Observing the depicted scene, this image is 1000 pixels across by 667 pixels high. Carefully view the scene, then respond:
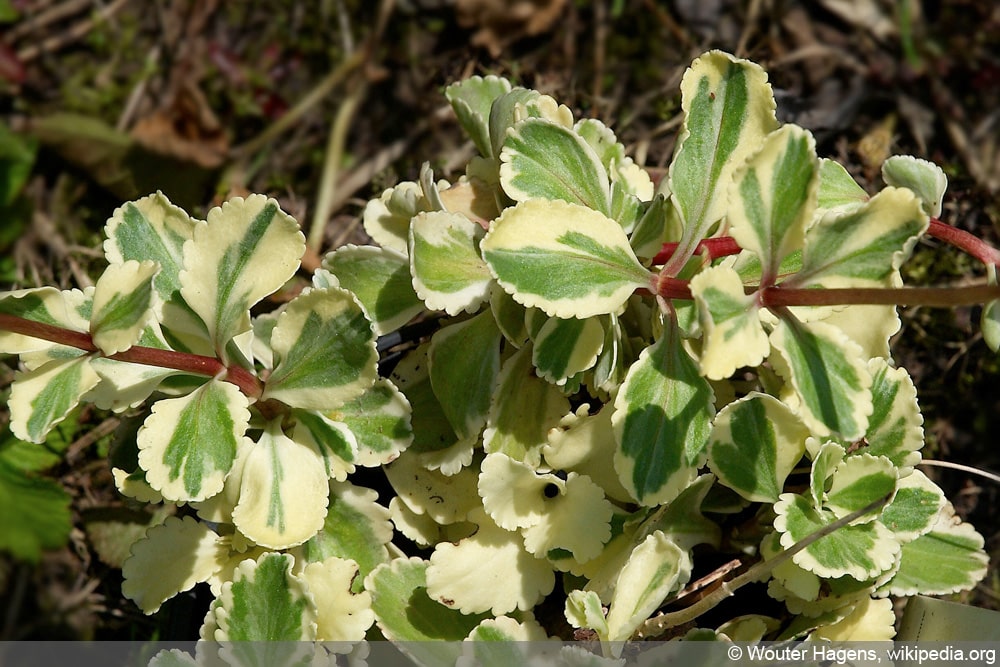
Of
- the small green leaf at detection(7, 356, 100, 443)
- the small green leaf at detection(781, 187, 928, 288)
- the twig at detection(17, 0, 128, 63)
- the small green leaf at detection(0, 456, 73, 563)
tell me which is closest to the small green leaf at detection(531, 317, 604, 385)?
the small green leaf at detection(781, 187, 928, 288)

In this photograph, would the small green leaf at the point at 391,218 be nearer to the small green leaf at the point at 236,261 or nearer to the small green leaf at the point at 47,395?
the small green leaf at the point at 236,261

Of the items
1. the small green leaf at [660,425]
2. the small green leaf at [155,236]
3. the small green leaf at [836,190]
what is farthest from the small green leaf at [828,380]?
the small green leaf at [155,236]

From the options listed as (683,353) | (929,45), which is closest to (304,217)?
(683,353)

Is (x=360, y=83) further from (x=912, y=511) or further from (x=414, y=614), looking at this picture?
(x=912, y=511)

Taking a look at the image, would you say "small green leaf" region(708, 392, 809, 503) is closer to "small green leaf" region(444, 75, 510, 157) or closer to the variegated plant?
the variegated plant

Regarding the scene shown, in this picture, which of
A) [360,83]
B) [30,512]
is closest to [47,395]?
[30,512]
